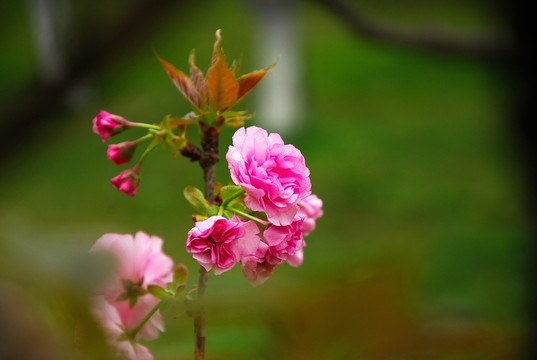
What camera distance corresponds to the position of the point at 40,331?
273 mm

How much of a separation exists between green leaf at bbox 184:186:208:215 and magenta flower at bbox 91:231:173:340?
5 centimetres

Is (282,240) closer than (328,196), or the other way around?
(282,240)

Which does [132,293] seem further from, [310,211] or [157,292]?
[310,211]

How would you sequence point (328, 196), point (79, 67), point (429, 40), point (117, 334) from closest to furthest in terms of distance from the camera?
point (117, 334) < point (79, 67) < point (429, 40) < point (328, 196)

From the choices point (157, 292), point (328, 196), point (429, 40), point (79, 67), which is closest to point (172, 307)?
point (157, 292)

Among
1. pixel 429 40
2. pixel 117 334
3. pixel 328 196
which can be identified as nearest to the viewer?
pixel 117 334

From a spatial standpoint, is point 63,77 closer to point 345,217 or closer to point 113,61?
point 113,61

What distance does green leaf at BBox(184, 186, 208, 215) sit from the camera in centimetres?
46

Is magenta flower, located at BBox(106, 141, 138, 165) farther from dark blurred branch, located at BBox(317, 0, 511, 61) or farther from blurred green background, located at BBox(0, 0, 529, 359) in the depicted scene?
dark blurred branch, located at BBox(317, 0, 511, 61)

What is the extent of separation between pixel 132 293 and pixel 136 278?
19 millimetres

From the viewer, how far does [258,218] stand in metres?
0.48

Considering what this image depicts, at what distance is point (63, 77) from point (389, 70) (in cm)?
508

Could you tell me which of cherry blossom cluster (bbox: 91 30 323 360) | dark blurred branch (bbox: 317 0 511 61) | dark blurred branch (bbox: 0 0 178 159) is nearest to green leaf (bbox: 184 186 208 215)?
cherry blossom cluster (bbox: 91 30 323 360)

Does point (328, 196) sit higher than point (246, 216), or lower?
lower
